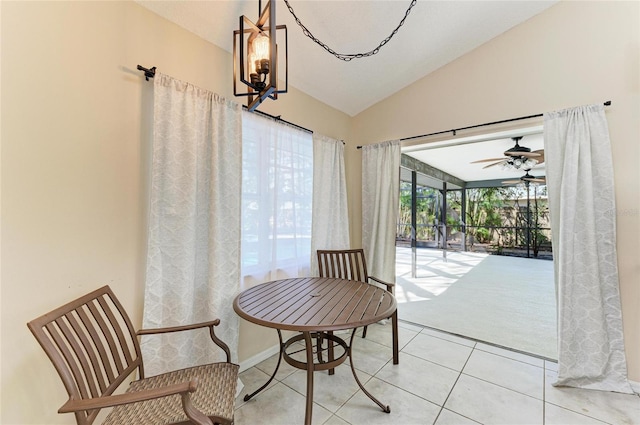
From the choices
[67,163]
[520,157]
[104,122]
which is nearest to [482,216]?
[520,157]

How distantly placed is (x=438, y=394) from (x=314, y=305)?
1136 millimetres

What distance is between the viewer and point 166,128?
167cm

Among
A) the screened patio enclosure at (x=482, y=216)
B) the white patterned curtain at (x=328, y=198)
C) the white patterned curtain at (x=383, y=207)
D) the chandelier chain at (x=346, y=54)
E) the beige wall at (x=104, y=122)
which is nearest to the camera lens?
the beige wall at (x=104, y=122)

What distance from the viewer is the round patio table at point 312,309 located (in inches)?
56.3

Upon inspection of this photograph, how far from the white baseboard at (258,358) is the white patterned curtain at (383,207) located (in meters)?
1.36

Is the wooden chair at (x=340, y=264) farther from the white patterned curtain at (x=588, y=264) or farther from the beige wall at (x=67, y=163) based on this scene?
the beige wall at (x=67, y=163)

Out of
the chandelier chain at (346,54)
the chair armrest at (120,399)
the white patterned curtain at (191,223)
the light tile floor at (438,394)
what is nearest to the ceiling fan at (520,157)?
the chandelier chain at (346,54)

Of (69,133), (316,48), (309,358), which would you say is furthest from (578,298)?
(69,133)

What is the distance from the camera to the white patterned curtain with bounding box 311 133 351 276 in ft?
9.19

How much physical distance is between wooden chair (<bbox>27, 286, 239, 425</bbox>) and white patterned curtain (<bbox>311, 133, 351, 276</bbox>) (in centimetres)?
152

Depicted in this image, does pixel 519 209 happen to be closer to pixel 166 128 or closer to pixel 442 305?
pixel 442 305

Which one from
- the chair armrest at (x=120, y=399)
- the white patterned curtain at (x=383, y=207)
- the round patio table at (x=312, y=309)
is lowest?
the chair armrest at (x=120, y=399)

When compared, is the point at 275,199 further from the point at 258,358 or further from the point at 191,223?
the point at 258,358

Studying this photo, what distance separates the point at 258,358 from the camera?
2318mm
